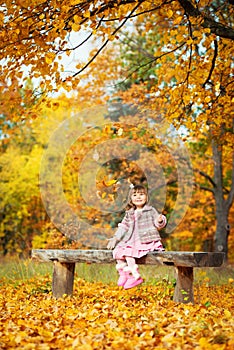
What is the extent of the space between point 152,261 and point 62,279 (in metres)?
1.44

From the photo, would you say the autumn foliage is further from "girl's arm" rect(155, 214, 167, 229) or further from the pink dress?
"girl's arm" rect(155, 214, 167, 229)

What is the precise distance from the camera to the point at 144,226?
647 cm

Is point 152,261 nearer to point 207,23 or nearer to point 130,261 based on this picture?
point 130,261

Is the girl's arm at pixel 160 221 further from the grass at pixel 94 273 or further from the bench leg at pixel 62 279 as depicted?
the grass at pixel 94 273

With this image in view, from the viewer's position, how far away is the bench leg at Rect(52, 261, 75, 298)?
22.4ft

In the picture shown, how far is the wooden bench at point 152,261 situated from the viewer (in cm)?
554

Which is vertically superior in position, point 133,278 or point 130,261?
point 130,261

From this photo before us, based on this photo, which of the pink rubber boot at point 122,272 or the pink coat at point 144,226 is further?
the pink coat at point 144,226

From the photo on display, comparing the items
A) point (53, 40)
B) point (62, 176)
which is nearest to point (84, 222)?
point (62, 176)

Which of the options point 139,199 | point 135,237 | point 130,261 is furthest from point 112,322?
point 139,199

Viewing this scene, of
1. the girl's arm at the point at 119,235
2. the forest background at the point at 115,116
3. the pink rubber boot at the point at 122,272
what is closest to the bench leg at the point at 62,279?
the girl's arm at the point at 119,235

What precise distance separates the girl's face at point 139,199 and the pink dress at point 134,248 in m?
0.46

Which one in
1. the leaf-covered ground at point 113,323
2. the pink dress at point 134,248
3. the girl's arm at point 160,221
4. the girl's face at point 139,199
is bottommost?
the leaf-covered ground at point 113,323

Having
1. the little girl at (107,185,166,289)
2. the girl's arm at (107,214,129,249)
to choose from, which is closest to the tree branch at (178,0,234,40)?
the little girl at (107,185,166,289)
